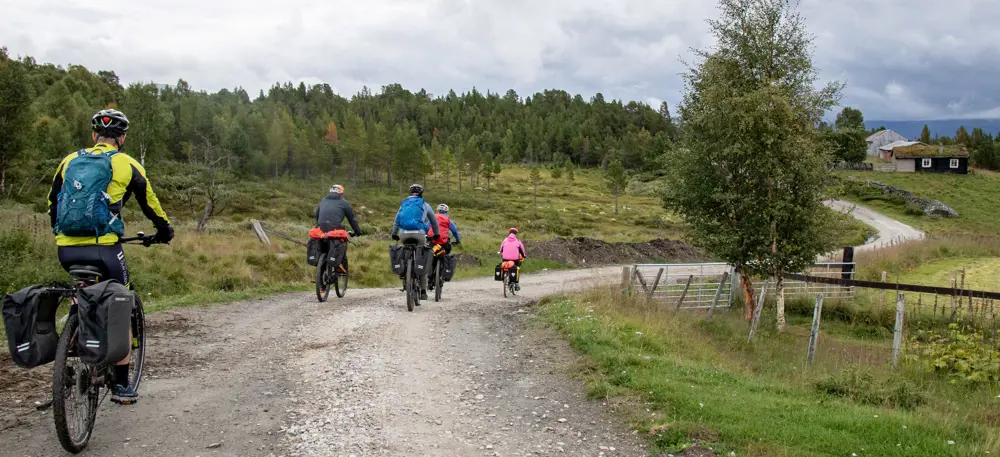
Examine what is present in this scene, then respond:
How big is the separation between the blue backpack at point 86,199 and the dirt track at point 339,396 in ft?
5.55

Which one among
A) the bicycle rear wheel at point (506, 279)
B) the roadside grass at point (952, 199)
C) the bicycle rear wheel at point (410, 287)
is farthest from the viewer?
the roadside grass at point (952, 199)

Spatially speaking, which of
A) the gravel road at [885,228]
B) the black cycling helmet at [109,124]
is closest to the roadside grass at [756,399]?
the black cycling helmet at [109,124]

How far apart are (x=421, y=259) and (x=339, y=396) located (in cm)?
592

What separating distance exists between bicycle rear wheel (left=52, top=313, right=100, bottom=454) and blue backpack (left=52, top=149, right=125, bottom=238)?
676 mm

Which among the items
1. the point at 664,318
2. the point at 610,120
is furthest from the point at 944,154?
the point at 664,318

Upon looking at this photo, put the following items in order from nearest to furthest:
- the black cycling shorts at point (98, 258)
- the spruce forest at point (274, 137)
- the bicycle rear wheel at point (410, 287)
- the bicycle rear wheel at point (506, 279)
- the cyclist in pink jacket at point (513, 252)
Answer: the black cycling shorts at point (98, 258)
the bicycle rear wheel at point (410, 287)
the bicycle rear wheel at point (506, 279)
the cyclist in pink jacket at point (513, 252)
the spruce forest at point (274, 137)

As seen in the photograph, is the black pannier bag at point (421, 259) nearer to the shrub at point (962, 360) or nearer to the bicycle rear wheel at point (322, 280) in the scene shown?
the bicycle rear wheel at point (322, 280)

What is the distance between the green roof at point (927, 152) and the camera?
98.3 m

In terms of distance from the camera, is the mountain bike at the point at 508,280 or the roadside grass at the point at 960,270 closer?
the mountain bike at the point at 508,280

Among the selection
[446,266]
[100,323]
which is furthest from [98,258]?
[446,266]

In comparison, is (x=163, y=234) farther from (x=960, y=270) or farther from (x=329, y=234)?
(x=960, y=270)

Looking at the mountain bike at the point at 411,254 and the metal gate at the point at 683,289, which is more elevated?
the mountain bike at the point at 411,254

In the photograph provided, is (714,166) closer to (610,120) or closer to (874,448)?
(874,448)

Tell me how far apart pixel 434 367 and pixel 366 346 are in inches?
52.3
